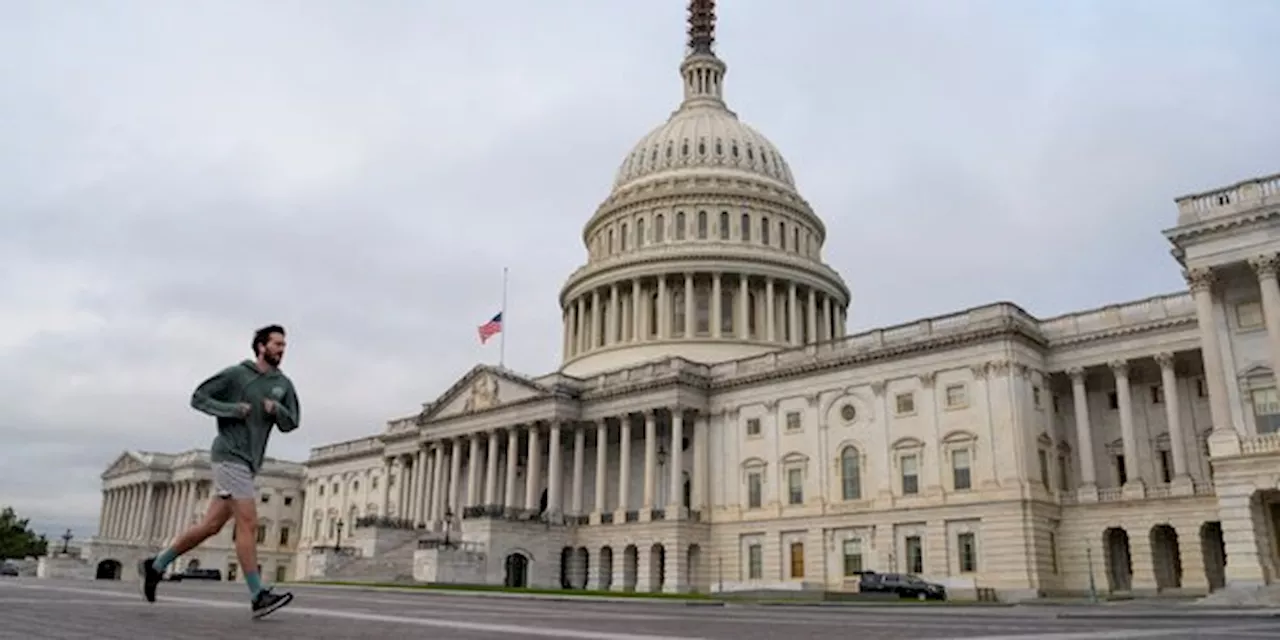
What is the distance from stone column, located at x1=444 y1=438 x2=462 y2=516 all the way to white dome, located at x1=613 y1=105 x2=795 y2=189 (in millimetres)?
33041

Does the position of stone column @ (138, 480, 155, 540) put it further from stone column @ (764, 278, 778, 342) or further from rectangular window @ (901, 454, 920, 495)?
rectangular window @ (901, 454, 920, 495)

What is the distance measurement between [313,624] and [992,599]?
4528 cm

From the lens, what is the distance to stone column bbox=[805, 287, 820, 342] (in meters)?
87.8

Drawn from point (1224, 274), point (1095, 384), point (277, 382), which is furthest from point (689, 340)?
point (277, 382)

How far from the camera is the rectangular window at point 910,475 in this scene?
58594 millimetres

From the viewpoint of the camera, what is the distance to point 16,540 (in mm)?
144500

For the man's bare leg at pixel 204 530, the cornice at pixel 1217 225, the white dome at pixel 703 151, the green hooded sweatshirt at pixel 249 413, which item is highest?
the white dome at pixel 703 151

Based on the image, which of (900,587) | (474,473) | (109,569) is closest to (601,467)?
(474,473)

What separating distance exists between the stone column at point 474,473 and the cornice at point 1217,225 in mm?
51260

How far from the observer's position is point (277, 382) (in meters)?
11.7

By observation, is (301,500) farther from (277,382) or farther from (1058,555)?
(277,382)

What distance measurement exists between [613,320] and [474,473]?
19.9m

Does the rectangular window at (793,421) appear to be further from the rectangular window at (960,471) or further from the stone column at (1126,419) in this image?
the stone column at (1126,419)

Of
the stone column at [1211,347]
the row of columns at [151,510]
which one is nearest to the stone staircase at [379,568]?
the stone column at [1211,347]
